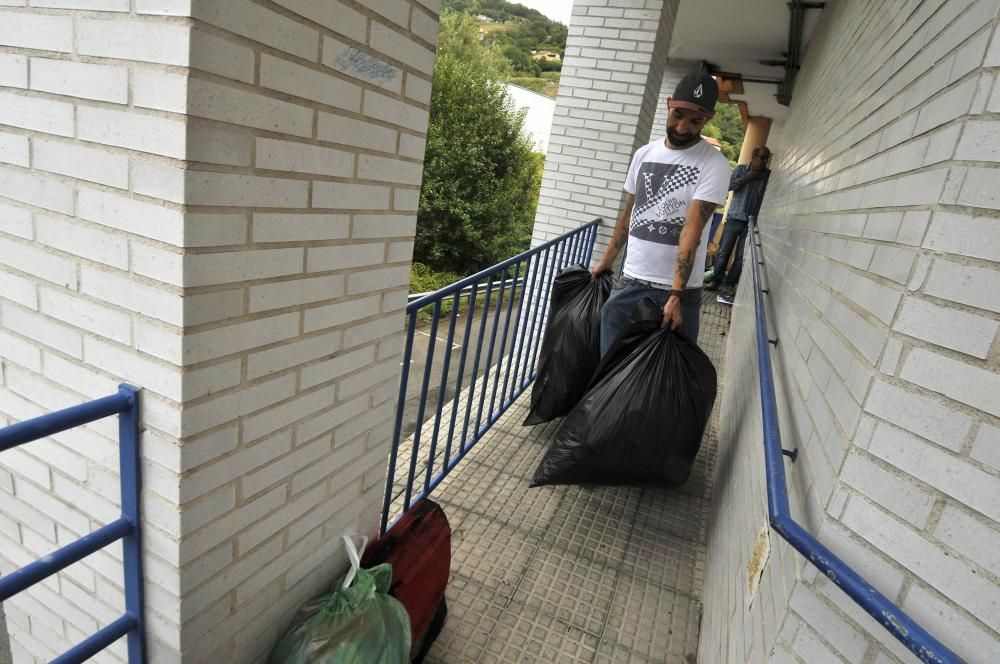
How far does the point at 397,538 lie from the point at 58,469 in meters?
0.94

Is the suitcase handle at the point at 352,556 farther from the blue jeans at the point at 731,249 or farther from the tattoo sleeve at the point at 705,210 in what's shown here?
the blue jeans at the point at 731,249

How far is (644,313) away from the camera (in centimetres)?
262

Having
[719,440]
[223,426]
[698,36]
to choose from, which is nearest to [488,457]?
[719,440]

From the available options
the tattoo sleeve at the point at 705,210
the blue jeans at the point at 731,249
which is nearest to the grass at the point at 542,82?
the blue jeans at the point at 731,249

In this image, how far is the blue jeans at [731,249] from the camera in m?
6.83

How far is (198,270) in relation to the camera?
1.06 meters

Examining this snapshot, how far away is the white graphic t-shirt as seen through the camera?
2.70 m

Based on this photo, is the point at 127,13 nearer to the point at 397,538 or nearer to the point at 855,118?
the point at 397,538

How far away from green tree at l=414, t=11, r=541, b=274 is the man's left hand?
44.3 feet

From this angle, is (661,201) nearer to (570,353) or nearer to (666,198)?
(666,198)

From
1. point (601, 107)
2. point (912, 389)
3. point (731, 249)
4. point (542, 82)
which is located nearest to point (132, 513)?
point (912, 389)

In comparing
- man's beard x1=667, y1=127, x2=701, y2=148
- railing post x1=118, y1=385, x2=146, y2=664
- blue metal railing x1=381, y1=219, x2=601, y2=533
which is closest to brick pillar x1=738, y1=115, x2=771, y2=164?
blue metal railing x1=381, y1=219, x2=601, y2=533

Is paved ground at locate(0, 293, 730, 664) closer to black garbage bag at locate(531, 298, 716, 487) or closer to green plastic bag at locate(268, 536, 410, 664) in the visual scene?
black garbage bag at locate(531, 298, 716, 487)

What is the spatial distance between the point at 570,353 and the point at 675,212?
0.95 metres
